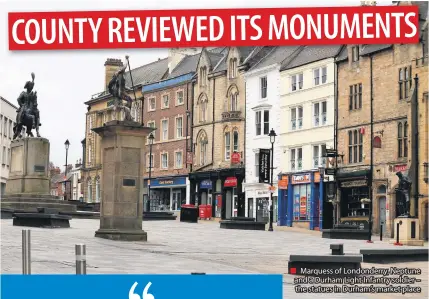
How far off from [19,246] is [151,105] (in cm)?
5588

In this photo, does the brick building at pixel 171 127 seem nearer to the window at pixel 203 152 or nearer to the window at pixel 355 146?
the window at pixel 203 152

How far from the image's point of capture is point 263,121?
62.8m

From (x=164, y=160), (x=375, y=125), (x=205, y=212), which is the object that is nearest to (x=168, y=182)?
(x=164, y=160)

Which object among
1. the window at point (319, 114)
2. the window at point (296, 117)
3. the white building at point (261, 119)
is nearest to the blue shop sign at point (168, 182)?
the white building at point (261, 119)

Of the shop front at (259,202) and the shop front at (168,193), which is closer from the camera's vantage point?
the shop front at (259,202)

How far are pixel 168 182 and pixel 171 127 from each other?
16.2 ft

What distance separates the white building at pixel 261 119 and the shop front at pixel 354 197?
8570 mm

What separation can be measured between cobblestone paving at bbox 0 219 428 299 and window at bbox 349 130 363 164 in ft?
61.1

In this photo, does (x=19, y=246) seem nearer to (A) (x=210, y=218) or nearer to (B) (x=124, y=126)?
(B) (x=124, y=126)

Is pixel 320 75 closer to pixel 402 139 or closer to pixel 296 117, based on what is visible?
pixel 296 117

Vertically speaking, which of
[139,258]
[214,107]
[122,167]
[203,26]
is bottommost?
[139,258]

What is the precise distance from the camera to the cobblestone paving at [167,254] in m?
17.7

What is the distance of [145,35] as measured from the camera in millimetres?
12547

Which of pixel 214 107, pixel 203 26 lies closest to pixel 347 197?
pixel 214 107
